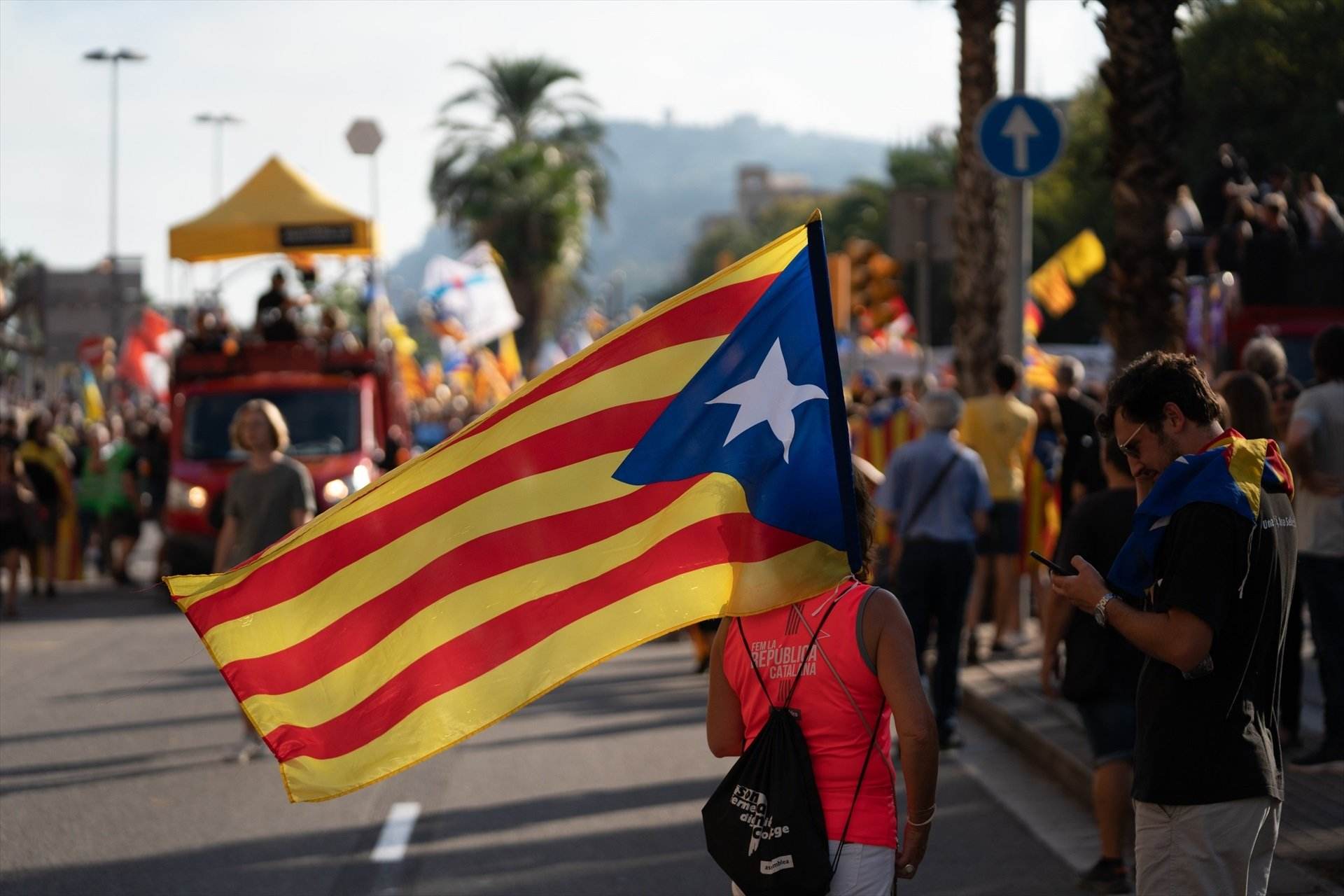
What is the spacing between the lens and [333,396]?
19016 mm

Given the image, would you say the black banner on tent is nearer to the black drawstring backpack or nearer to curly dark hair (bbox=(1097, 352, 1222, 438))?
curly dark hair (bbox=(1097, 352, 1222, 438))

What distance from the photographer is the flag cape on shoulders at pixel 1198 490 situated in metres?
4.11

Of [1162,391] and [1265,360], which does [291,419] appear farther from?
[1162,391]

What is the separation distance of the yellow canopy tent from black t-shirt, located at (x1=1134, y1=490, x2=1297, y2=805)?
16698 millimetres

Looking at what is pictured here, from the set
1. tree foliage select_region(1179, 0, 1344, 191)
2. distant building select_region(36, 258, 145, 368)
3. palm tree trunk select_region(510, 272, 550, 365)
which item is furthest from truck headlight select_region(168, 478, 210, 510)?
palm tree trunk select_region(510, 272, 550, 365)

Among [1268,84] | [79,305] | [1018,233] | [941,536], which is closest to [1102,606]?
[941,536]

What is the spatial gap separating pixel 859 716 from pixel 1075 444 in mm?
8335

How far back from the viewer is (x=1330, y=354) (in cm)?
827

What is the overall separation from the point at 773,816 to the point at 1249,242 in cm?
1245

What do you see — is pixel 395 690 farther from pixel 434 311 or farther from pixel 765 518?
pixel 434 311

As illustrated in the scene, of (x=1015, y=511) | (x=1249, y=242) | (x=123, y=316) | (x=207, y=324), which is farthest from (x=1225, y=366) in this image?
(x=123, y=316)

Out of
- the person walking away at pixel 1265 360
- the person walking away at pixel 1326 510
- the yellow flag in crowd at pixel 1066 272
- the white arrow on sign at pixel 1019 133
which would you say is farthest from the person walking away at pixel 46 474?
the person walking away at pixel 1326 510

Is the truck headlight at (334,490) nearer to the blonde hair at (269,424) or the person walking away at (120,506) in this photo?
the person walking away at (120,506)

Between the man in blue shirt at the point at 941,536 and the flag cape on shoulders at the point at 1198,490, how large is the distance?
551 centimetres
